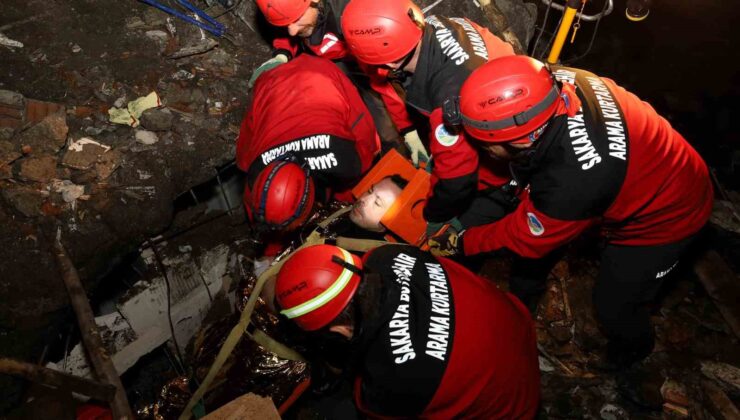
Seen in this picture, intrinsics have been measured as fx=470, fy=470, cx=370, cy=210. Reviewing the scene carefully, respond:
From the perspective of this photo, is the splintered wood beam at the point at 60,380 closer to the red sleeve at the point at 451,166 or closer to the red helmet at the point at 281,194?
the red helmet at the point at 281,194

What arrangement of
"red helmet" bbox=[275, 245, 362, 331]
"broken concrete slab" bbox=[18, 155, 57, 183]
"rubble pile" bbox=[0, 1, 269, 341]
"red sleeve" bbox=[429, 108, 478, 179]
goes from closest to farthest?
"red helmet" bbox=[275, 245, 362, 331] → "red sleeve" bbox=[429, 108, 478, 179] → "rubble pile" bbox=[0, 1, 269, 341] → "broken concrete slab" bbox=[18, 155, 57, 183]

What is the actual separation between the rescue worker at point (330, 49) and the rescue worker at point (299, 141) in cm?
36

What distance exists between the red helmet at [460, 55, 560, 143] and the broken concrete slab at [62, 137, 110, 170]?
8.91ft

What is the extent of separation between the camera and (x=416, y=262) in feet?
7.88

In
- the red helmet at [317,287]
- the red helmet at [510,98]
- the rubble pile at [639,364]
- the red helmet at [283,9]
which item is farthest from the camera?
the rubble pile at [639,364]

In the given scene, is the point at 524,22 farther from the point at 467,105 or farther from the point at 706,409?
the point at 706,409

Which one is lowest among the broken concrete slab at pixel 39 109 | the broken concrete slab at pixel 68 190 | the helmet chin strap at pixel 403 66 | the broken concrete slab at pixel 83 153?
the broken concrete slab at pixel 68 190

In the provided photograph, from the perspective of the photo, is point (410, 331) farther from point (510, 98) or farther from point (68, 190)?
point (68, 190)

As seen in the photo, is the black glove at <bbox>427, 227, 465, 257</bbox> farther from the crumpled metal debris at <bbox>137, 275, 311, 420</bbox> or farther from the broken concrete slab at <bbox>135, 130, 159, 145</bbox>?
the broken concrete slab at <bbox>135, 130, 159, 145</bbox>

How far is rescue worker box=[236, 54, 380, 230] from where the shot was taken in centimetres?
312

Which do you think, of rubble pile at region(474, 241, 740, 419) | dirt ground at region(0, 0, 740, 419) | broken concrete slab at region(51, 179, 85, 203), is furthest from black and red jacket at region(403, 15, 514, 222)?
broken concrete slab at region(51, 179, 85, 203)

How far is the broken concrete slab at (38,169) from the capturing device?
3281 mm

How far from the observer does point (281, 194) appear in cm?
308

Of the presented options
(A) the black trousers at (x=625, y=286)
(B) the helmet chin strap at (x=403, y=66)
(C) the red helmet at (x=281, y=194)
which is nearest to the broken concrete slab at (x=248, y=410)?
(C) the red helmet at (x=281, y=194)
